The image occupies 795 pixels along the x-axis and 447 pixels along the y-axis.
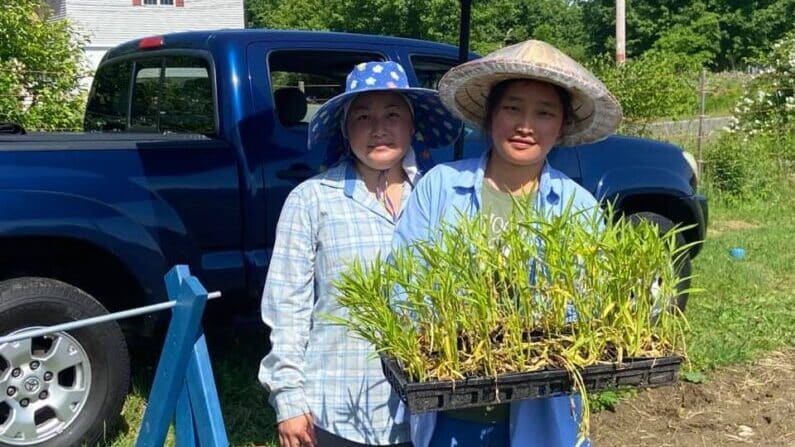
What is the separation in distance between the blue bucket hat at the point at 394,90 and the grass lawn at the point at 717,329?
6.33 ft

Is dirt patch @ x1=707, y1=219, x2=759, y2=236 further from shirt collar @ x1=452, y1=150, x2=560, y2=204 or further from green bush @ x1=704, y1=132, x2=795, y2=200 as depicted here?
shirt collar @ x1=452, y1=150, x2=560, y2=204

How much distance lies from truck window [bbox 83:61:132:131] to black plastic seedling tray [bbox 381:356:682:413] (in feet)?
11.7

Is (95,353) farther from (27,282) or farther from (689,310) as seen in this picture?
(689,310)

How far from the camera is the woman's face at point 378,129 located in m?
2.32

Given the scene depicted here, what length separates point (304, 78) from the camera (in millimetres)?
4465

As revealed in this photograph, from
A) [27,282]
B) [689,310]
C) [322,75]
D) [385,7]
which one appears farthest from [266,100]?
[385,7]

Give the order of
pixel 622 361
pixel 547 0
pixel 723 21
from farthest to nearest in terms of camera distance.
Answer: pixel 547 0 → pixel 723 21 → pixel 622 361

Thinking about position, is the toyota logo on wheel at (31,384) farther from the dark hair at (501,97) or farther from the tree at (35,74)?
the tree at (35,74)

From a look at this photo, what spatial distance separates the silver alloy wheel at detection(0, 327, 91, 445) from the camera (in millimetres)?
3340

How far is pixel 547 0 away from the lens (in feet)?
168

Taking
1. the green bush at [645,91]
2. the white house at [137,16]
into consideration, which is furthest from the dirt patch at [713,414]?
the white house at [137,16]

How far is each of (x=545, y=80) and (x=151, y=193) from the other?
2131 millimetres

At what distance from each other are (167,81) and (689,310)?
3676 mm

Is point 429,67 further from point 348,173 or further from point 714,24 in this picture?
point 714,24
